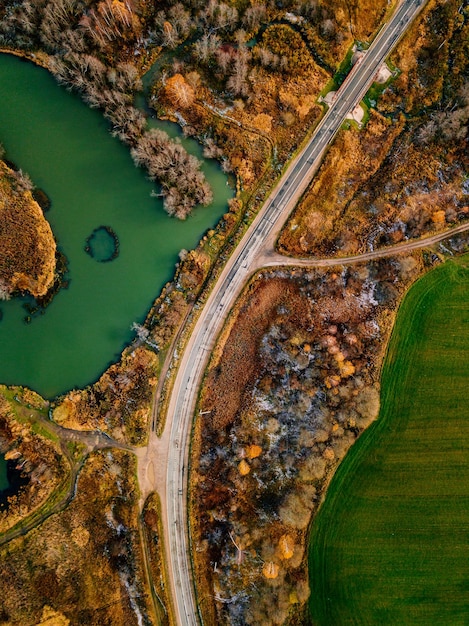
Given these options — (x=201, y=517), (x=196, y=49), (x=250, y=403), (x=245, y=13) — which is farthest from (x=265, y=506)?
(x=245, y=13)

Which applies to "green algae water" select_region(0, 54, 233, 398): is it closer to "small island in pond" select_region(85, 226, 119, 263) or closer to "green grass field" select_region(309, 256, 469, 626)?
"small island in pond" select_region(85, 226, 119, 263)

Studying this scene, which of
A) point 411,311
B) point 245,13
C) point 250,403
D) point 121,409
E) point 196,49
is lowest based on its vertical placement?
point 121,409

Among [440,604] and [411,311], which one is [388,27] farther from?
[440,604]

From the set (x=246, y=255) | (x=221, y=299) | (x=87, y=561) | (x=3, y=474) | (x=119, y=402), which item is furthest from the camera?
(x=246, y=255)

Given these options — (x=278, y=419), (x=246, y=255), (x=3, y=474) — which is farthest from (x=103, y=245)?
(x=278, y=419)

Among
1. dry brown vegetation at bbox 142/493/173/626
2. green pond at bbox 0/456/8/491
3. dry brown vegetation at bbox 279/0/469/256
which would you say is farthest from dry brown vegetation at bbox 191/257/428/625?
green pond at bbox 0/456/8/491

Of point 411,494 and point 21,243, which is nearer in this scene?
point 411,494

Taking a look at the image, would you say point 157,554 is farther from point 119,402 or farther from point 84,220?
point 84,220
